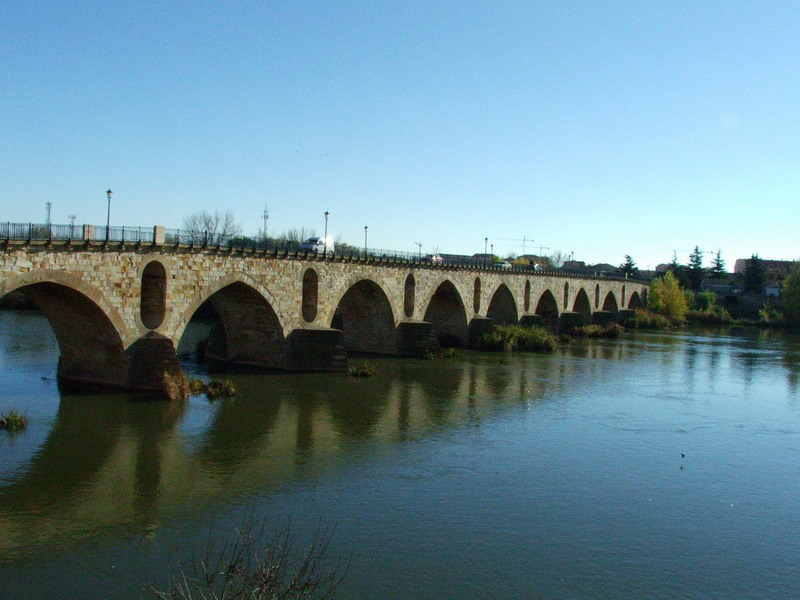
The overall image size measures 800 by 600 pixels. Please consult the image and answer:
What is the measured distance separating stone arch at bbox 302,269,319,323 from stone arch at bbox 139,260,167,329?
8711 millimetres

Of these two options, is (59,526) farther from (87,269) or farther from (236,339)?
(236,339)

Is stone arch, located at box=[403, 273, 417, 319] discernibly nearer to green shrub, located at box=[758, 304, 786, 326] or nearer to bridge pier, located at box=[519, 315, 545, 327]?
bridge pier, located at box=[519, 315, 545, 327]

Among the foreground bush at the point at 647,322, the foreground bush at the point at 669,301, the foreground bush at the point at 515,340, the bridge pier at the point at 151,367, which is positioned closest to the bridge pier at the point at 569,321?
the foreground bush at the point at 647,322

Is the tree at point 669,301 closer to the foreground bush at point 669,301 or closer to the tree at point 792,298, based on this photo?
the foreground bush at point 669,301

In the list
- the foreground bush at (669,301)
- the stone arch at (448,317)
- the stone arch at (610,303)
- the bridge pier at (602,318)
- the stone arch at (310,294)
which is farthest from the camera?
the foreground bush at (669,301)

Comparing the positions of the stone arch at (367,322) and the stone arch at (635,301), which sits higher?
the stone arch at (635,301)

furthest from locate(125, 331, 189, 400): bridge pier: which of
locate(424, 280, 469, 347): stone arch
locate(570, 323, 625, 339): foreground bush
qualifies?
locate(570, 323, 625, 339): foreground bush

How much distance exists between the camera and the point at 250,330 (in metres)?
33.2

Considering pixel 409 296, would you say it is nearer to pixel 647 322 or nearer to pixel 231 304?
pixel 231 304

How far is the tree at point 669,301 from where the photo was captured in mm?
78812

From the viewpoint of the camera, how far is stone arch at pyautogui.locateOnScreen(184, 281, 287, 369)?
31922 mm

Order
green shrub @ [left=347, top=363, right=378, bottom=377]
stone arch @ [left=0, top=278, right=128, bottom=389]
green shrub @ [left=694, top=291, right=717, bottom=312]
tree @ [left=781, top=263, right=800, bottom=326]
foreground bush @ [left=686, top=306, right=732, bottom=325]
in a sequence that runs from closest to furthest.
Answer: stone arch @ [left=0, top=278, right=128, bottom=389] → green shrub @ [left=347, top=363, right=378, bottom=377] → tree @ [left=781, top=263, right=800, bottom=326] → foreground bush @ [left=686, top=306, right=732, bottom=325] → green shrub @ [left=694, top=291, right=717, bottom=312]

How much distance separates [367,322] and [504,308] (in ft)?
57.6

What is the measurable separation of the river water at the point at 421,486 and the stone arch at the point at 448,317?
1626 centimetres
